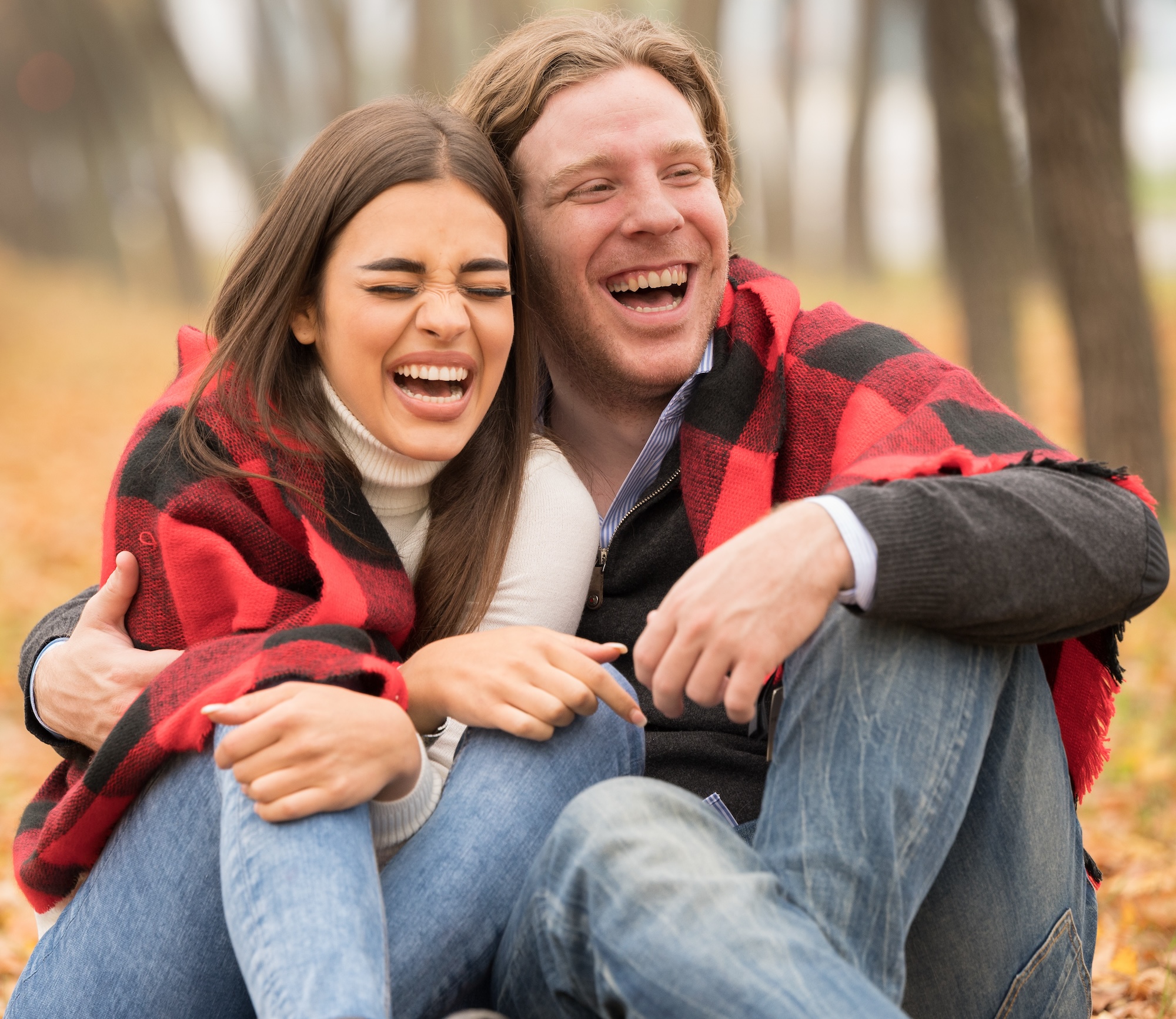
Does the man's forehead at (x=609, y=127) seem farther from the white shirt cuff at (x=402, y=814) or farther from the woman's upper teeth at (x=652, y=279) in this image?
the white shirt cuff at (x=402, y=814)

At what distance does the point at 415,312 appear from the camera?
7.43ft

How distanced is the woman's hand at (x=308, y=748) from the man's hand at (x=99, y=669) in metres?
0.38

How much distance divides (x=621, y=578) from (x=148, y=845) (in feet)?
3.47

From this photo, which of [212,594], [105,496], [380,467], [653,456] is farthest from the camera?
[105,496]

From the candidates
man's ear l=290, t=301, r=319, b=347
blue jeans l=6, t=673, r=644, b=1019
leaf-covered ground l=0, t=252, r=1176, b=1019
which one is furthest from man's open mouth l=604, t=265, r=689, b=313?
leaf-covered ground l=0, t=252, r=1176, b=1019

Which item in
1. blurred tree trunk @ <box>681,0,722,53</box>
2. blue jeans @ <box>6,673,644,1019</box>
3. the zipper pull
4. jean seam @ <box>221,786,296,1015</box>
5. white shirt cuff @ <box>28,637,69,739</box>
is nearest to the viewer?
jean seam @ <box>221,786,296,1015</box>

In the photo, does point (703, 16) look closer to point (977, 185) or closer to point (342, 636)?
point (977, 185)

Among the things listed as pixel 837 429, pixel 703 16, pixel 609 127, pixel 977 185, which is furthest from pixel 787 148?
pixel 837 429

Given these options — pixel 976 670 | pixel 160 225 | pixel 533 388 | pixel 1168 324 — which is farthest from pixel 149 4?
pixel 976 670

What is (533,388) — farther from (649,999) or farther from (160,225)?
(160,225)

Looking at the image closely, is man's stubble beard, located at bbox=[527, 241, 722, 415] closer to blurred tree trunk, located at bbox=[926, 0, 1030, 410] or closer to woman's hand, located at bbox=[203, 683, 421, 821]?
woman's hand, located at bbox=[203, 683, 421, 821]

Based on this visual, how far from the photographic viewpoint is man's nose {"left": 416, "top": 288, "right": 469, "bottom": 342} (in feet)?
7.35

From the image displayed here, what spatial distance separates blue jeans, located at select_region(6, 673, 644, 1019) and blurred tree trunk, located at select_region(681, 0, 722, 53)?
32.7 ft

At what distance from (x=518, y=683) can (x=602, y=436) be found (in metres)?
1.00
